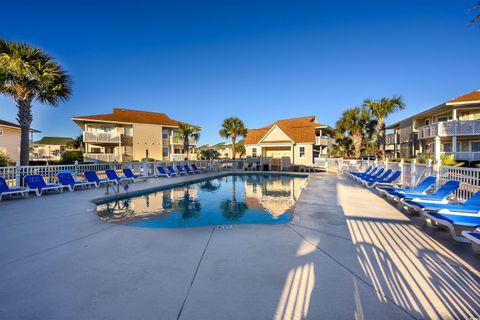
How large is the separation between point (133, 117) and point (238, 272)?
31944 millimetres

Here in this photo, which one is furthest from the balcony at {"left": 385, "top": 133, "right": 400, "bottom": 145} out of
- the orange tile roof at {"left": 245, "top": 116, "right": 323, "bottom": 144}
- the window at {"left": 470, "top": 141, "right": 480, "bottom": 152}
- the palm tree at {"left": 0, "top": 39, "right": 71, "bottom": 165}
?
the palm tree at {"left": 0, "top": 39, "right": 71, "bottom": 165}

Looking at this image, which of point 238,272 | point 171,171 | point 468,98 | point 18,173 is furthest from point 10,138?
point 468,98

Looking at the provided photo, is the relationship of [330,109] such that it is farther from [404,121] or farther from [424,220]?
[424,220]

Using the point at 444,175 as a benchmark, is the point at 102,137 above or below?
above

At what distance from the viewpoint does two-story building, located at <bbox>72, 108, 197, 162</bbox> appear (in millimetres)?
26750

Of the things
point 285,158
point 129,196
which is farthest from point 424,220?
point 285,158

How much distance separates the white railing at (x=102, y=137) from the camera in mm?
25953

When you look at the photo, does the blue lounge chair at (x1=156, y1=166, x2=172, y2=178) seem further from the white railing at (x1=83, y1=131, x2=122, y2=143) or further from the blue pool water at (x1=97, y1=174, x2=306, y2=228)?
the white railing at (x1=83, y1=131, x2=122, y2=143)

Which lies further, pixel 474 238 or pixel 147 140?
pixel 147 140

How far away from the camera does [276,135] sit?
27.7m

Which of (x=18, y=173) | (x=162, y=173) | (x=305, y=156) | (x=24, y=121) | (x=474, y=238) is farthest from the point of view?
(x=305, y=156)

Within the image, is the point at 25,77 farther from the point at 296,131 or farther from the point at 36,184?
the point at 296,131

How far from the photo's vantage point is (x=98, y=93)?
92.7 ft

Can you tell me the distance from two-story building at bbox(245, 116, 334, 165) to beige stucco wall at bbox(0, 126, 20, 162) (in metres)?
25.7
